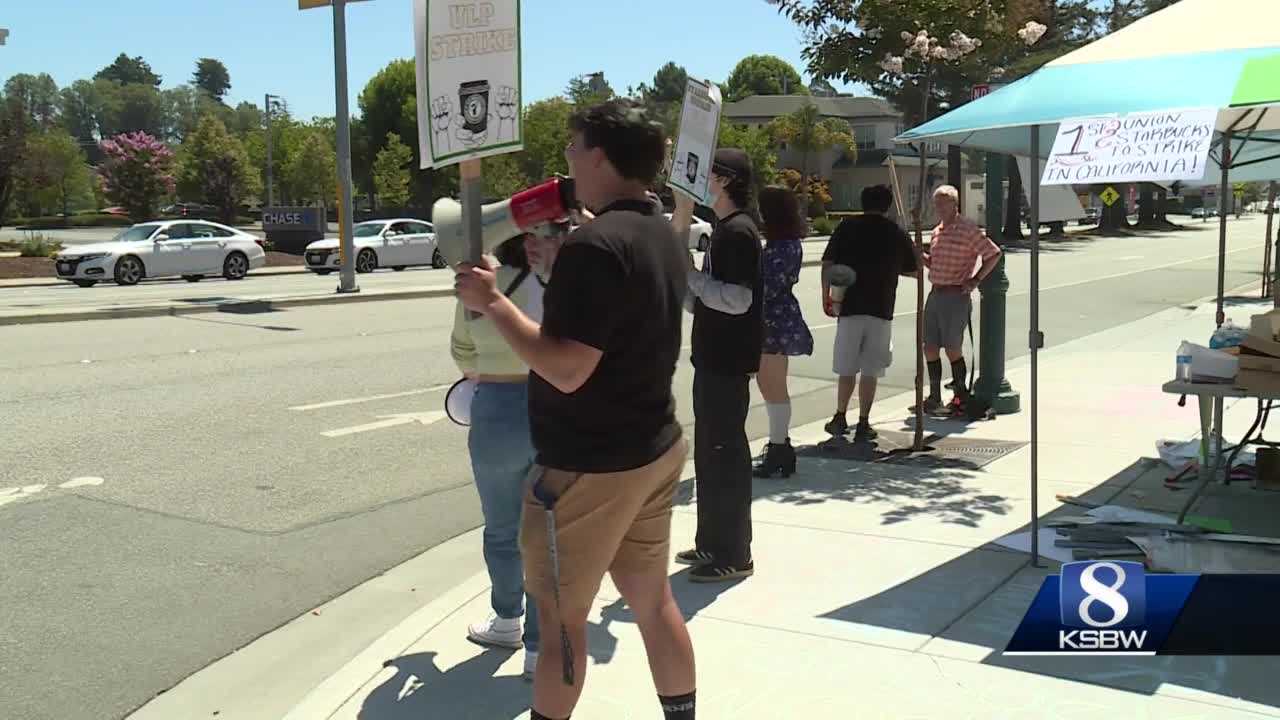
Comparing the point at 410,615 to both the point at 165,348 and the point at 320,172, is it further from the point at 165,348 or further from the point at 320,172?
the point at 320,172

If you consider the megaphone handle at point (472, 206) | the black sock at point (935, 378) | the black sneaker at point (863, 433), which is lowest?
the black sneaker at point (863, 433)

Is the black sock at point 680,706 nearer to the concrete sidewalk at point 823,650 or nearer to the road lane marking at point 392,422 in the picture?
the concrete sidewalk at point 823,650

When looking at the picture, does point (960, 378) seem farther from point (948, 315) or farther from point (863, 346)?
point (863, 346)

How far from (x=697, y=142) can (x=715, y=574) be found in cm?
190

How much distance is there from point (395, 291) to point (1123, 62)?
17732mm

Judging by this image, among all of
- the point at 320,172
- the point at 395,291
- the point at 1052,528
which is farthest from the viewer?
the point at 320,172

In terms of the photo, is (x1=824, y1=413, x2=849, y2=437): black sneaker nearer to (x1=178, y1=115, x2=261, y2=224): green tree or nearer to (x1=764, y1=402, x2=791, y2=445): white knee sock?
(x1=764, y1=402, x2=791, y2=445): white knee sock

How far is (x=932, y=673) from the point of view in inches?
162

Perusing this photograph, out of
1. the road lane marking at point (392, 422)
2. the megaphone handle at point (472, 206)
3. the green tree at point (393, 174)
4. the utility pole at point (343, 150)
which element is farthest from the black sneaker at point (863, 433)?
the green tree at point (393, 174)

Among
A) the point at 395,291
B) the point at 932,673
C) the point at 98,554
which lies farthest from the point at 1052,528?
the point at 395,291

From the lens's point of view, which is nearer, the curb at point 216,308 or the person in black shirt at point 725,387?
the person in black shirt at point 725,387

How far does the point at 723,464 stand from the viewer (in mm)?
5070

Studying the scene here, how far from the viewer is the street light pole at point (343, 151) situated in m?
20.8

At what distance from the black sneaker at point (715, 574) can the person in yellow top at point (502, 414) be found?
112 cm
